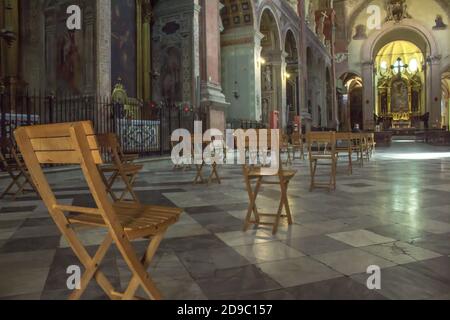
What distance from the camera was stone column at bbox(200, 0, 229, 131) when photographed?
13641 millimetres

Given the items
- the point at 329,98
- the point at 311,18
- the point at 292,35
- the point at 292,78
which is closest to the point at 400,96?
the point at 329,98

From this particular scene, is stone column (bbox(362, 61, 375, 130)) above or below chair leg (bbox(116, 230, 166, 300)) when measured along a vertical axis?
above

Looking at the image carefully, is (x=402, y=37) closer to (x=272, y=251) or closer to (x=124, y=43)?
(x=124, y=43)

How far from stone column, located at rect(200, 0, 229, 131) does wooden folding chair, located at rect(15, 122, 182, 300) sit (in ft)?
37.2

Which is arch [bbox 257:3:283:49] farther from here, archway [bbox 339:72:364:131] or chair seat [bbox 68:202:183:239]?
archway [bbox 339:72:364:131]

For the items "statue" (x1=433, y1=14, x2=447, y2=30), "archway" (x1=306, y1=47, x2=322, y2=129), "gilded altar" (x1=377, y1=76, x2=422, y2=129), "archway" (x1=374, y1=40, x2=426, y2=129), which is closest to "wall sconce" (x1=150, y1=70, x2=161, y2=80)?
"archway" (x1=306, y1=47, x2=322, y2=129)

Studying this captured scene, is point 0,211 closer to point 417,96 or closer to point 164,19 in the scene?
point 164,19

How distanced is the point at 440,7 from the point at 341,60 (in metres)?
8.94

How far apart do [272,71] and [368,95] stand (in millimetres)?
18990

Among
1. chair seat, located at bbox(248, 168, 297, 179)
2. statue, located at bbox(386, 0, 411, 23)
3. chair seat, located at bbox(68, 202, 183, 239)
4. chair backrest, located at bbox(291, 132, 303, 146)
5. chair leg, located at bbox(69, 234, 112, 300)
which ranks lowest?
chair leg, located at bbox(69, 234, 112, 300)

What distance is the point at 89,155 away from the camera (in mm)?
1731

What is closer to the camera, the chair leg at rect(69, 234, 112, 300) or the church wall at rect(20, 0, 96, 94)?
the chair leg at rect(69, 234, 112, 300)

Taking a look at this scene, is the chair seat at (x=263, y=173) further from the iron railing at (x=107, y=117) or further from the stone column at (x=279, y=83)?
the stone column at (x=279, y=83)
